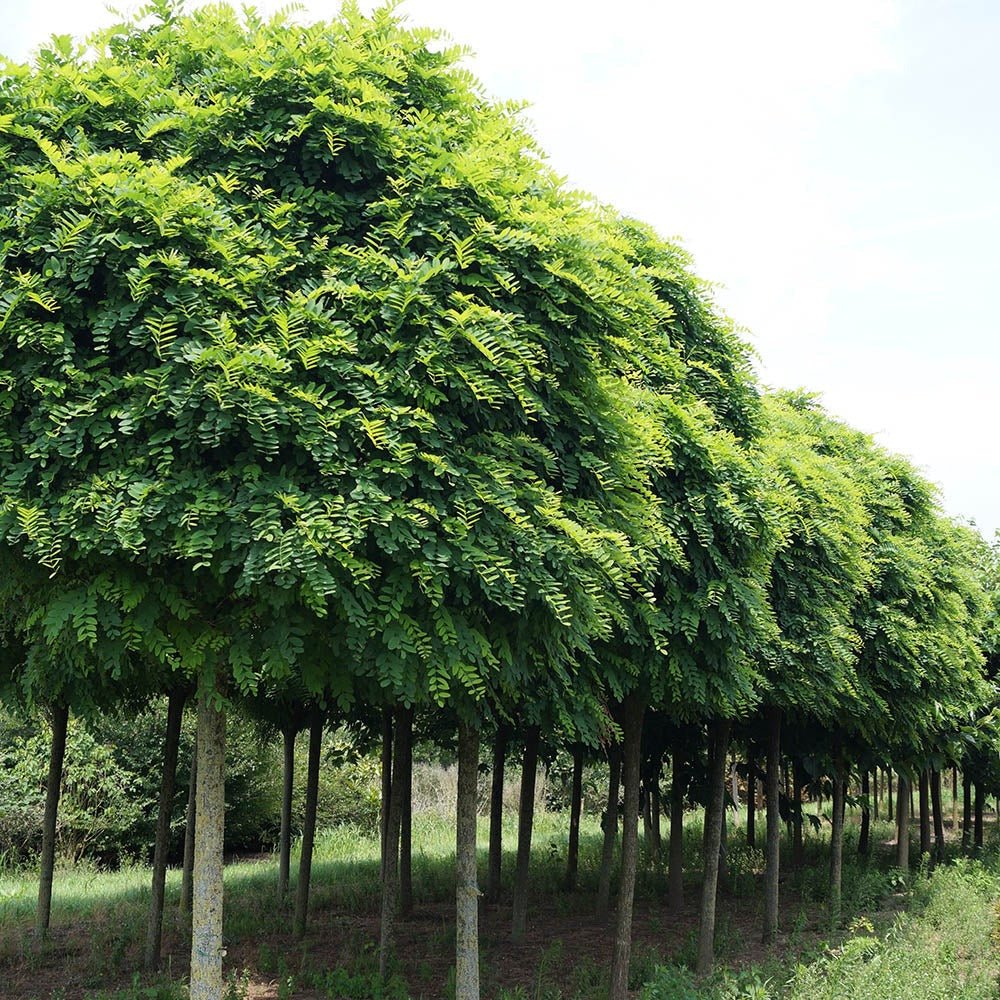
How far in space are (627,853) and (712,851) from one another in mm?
2124

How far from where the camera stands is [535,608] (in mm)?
6086

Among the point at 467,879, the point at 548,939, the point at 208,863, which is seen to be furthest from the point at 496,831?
the point at 208,863

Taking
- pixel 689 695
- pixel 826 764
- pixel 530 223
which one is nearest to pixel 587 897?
pixel 826 764

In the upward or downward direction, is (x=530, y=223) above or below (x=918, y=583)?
above

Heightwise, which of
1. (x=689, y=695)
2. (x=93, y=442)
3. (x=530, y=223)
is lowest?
(x=689, y=695)

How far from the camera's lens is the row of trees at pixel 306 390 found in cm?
523

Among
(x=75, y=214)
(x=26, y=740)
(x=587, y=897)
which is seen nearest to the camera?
(x=75, y=214)

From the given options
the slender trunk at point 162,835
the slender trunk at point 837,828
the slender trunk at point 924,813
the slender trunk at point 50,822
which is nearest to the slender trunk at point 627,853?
the slender trunk at point 162,835

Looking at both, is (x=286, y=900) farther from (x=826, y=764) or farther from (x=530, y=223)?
(x=530, y=223)

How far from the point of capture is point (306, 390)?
5.33m

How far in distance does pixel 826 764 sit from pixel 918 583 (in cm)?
363

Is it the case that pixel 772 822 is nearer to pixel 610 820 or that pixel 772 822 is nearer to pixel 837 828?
pixel 610 820

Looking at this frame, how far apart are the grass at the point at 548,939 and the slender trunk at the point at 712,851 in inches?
15.1

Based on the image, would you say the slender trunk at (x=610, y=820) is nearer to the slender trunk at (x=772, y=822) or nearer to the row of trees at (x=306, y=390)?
the slender trunk at (x=772, y=822)
